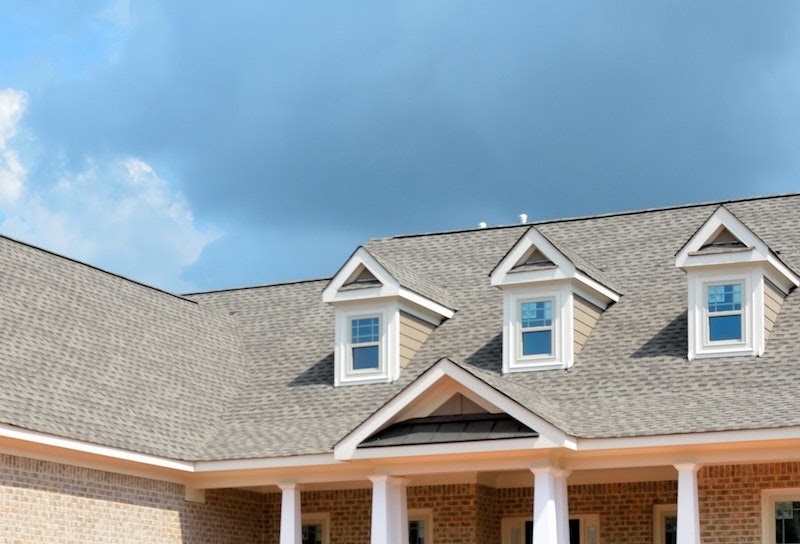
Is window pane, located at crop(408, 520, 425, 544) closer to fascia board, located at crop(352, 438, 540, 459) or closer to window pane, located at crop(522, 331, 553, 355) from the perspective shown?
fascia board, located at crop(352, 438, 540, 459)

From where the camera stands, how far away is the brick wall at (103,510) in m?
22.2

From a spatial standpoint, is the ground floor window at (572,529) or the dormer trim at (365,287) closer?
the ground floor window at (572,529)

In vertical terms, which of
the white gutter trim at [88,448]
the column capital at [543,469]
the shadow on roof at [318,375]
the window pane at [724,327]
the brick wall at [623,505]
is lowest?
the brick wall at [623,505]

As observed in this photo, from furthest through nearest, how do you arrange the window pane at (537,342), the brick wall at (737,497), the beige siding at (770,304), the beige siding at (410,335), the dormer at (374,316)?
1. the beige siding at (410,335)
2. the dormer at (374,316)
3. the window pane at (537,342)
4. the beige siding at (770,304)
5. the brick wall at (737,497)

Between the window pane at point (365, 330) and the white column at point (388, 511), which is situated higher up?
the window pane at point (365, 330)

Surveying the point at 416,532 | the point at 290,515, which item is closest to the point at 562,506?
the point at 416,532

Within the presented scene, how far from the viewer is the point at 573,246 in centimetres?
2936

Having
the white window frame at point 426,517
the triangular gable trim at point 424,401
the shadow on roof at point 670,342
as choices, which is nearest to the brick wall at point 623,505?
the white window frame at point 426,517

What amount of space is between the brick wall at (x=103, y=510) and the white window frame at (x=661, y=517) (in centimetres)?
744

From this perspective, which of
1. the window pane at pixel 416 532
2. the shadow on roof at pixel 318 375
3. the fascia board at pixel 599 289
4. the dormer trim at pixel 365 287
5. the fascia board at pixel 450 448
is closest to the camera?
the fascia board at pixel 450 448

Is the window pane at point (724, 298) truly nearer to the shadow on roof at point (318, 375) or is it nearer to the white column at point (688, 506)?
the white column at point (688, 506)

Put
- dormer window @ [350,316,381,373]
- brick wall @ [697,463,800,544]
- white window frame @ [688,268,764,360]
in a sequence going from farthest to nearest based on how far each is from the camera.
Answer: dormer window @ [350,316,381,373], white window frame @ [688,268,764,360], brick wall @ [697,463,800,544]

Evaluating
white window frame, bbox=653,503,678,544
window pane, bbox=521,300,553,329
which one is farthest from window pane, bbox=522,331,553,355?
white window frame, bbox=653,503,678,544

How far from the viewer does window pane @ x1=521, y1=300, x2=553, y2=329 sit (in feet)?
84.8
